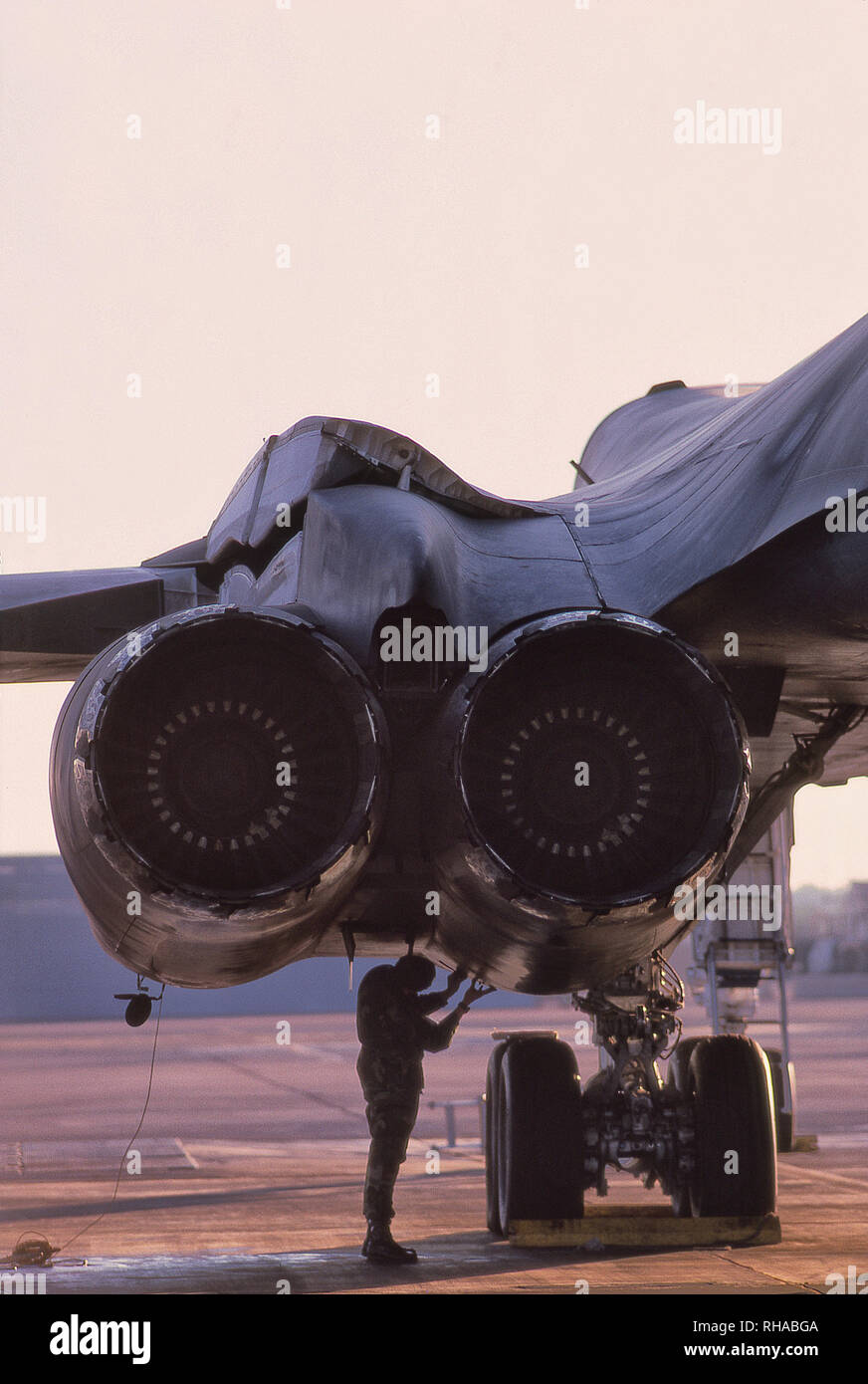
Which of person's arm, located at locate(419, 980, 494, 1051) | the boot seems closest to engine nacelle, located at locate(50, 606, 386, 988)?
person's arm, located at locate(419, 980, 494, 1051)

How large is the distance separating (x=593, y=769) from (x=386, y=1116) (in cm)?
361

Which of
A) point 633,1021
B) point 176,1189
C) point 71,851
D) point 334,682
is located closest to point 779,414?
point 334,682

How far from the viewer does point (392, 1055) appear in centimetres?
871

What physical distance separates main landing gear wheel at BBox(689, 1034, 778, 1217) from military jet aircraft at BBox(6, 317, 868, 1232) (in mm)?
2474

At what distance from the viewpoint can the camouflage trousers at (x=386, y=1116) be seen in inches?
338

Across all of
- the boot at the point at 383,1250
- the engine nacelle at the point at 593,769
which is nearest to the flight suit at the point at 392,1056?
the boot at the point at 383,1250

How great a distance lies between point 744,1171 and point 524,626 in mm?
4621

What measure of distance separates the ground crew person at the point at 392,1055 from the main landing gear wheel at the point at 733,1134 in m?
1.51

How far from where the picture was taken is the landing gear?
8.89 metres

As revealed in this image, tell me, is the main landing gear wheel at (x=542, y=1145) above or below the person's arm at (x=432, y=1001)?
below

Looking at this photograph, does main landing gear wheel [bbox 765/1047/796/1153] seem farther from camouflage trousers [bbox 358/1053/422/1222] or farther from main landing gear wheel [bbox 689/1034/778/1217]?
camouflage trousers [bbox 358/1053/422/1222]

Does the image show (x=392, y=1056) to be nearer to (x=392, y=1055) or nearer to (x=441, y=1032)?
(x=392, y=1055)

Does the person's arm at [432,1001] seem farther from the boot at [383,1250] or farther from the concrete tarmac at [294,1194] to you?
the concrete tarmac at [294,1194]
